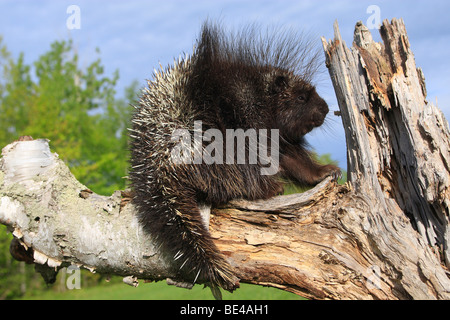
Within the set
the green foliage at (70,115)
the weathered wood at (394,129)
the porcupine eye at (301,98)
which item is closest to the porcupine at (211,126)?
the porcupine eye at (301,98)

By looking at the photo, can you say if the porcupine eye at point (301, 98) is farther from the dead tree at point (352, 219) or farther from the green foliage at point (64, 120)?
the green foliage at point (64, 120)

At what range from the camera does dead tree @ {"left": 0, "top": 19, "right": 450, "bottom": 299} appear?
3.16 metres

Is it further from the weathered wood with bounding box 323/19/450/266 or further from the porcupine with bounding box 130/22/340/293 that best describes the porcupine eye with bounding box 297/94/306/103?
the weathered wood with bounding box 323/19/450/266

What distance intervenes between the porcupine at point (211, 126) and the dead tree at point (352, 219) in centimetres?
22

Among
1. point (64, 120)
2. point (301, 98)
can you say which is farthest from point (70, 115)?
point (301, 98)

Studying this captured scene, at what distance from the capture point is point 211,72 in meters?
3.75

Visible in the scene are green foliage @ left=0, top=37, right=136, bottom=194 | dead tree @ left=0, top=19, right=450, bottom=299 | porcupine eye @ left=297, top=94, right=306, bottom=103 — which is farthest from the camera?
green foliage @ left=0, top=37, right=136, bottom=194

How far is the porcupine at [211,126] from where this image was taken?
3.37 meters

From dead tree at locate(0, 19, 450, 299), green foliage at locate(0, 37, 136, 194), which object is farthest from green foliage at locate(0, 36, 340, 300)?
dead tree at locate(0, 19, 450, 299)

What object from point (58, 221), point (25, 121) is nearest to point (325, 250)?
point (58, 221)

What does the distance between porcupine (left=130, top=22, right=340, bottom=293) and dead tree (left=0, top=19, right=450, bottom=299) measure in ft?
0.72

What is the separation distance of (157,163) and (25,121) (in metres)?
20.1

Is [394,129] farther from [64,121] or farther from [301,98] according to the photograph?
[64,121]

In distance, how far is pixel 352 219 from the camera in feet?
10.8
